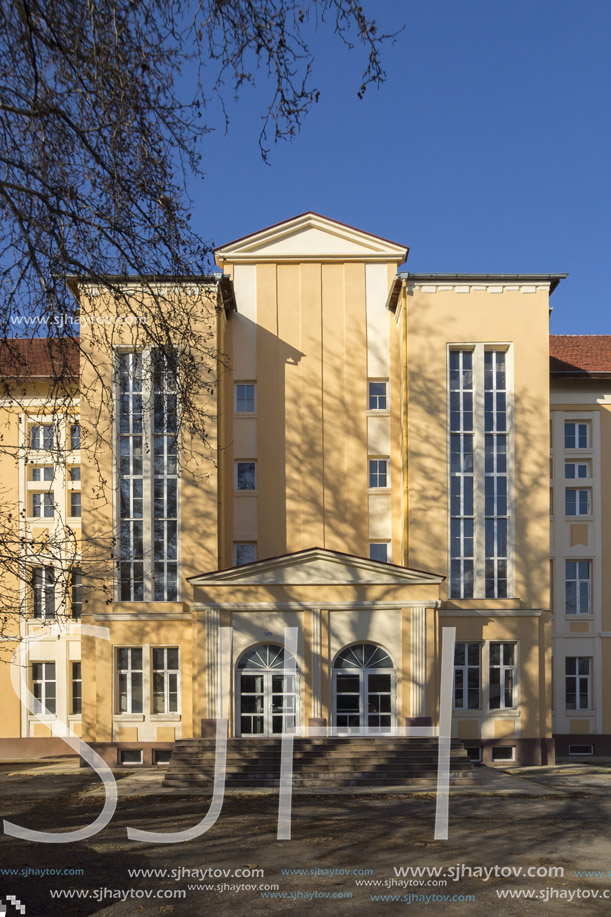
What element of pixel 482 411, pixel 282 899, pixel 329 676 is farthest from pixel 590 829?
pixel 482 411

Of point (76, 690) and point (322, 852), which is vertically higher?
point (322, 852)

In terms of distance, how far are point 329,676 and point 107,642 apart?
5.74 m

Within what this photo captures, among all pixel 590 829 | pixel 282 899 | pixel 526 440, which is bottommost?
pixel 590 829

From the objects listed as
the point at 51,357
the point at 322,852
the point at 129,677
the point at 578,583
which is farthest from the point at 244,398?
the point at 51,357

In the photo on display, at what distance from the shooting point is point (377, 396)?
25297 mm

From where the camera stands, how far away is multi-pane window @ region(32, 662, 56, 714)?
1022 inches

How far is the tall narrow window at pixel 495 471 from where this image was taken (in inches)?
918

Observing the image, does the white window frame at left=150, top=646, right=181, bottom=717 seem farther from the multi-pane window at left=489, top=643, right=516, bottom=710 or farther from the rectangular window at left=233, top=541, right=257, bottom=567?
the multi-pane window at left=489, top=643, right=516, bottom=710

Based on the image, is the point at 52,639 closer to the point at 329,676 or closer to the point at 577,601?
the point at 329,676

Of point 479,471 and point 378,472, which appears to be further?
point 378,472

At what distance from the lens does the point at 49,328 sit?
7.74m

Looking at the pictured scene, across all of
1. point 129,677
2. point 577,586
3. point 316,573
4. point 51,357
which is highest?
point 51,357

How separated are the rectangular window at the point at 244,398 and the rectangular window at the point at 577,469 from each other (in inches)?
369

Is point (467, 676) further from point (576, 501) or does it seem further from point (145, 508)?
point (145, 508)
